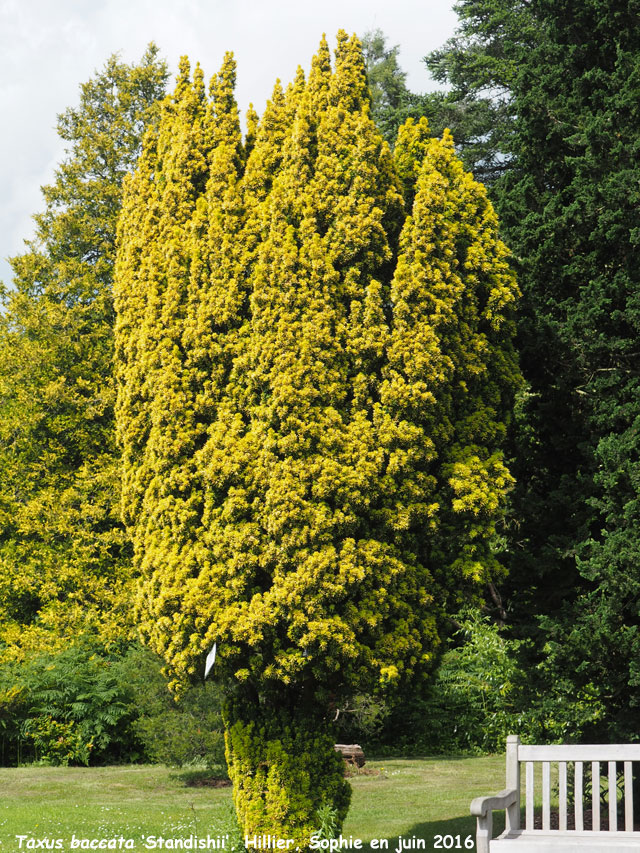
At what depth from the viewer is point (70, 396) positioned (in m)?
15.6

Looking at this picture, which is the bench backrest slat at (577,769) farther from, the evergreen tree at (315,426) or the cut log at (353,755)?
the cut log at (353,755)

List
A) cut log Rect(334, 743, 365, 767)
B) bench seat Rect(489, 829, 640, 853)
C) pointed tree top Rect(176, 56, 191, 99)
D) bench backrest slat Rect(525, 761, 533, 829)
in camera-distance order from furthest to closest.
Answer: cut log Rect(334, 743, 365, 767) < pointed tree top Rect(176, 56, 191, 99) < bench backrest slat Rect(525, 761, 533, 829) < bench seat Rect(489, 829, 640, 853)

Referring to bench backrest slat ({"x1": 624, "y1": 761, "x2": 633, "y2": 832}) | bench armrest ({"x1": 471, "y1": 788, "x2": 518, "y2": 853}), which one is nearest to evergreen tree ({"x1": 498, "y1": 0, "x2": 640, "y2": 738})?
bench backrest slat ({"x1": 624, "y1": 761, "x2": 633, "y2": 832})

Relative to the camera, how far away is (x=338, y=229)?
6.82 meters

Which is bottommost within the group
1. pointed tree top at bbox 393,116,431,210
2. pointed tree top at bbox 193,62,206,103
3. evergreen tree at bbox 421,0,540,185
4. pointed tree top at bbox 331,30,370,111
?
pointed tree top at bbox 393,116,431,210

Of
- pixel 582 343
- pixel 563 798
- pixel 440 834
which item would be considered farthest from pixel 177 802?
pixel 582 343

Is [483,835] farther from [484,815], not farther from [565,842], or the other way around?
[565,842]

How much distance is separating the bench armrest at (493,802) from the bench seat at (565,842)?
0.62 feet

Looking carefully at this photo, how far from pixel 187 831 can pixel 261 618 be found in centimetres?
299

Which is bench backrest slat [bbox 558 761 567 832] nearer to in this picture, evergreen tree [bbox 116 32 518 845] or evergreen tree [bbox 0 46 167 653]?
evergreen tree [bbox 116 32 518 845]

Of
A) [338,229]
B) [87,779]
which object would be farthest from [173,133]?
[87,779]

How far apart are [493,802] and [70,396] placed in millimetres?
12544

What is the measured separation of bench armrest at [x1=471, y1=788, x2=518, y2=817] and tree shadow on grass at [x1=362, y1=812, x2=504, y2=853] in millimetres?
2124

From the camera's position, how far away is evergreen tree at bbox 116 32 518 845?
631 centimetres
